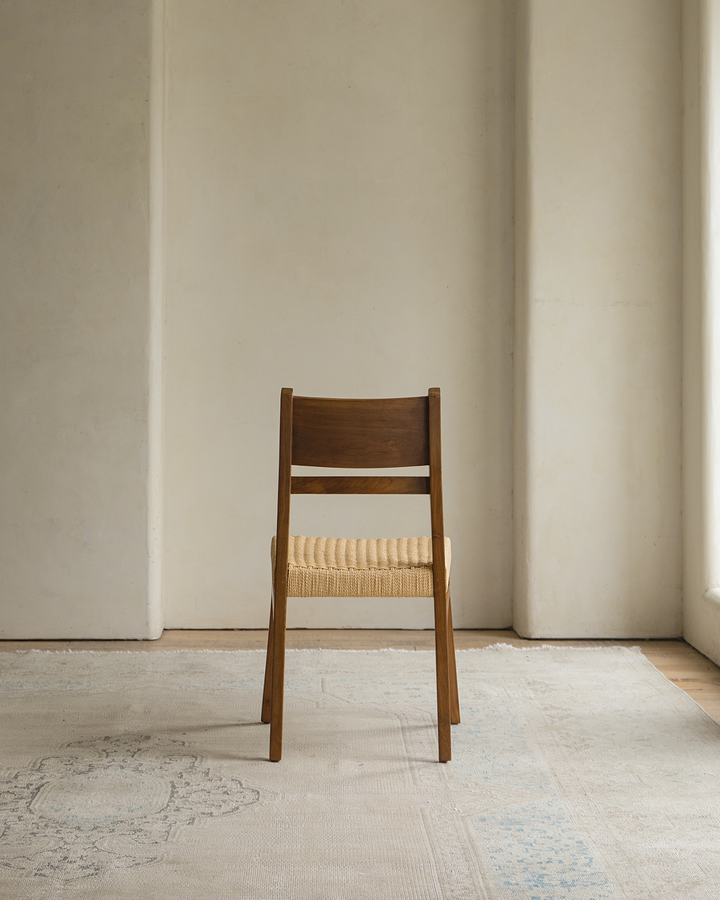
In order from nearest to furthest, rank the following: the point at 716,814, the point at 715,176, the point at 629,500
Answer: the point at 716,814, the point at 715,176, the point at 629,500

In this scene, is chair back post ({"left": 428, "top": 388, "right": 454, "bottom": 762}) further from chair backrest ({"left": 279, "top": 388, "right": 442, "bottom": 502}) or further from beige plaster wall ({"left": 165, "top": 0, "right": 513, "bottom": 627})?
beige plaster wall ({"left": 165, "top": 0, "right": 513, "bottom": 627})

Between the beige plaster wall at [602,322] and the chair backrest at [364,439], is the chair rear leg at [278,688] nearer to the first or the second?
the chair backrest at [364,439]

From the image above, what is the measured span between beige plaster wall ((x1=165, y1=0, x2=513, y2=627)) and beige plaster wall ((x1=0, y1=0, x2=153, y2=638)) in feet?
0.64

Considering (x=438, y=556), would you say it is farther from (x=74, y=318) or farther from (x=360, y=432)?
(x=74, y=318)

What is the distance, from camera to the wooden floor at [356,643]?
2787mm

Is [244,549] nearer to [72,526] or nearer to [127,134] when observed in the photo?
[72,526]

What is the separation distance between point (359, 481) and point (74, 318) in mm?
1573

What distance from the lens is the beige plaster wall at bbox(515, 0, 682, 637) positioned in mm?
2957

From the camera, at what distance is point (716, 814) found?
64.1 inches

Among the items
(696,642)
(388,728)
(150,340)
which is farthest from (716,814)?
(150,340)

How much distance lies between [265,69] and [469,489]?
5.84ft

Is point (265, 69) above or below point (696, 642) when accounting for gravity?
above

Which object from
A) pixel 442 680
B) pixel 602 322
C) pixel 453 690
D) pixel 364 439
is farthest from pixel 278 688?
pixel 602 322

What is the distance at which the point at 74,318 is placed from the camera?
9.58 ft
